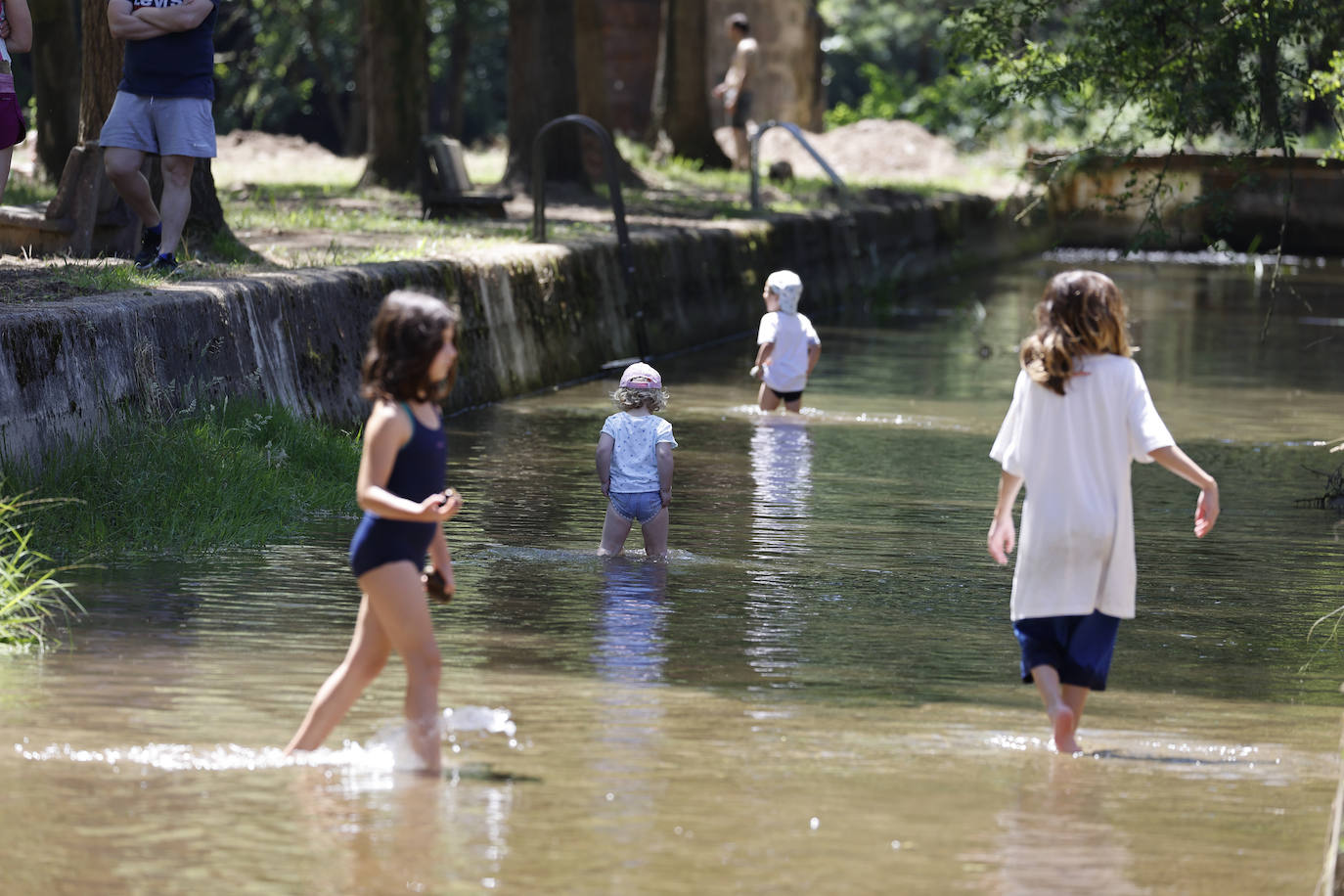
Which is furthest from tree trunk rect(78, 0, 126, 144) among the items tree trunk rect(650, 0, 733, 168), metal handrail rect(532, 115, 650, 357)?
tree trunk rect(650, 0, 733, 168)

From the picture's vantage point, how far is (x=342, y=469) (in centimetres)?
1117

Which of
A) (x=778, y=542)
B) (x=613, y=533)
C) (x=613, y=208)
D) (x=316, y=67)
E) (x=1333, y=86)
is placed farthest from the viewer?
(x=316, y=67)

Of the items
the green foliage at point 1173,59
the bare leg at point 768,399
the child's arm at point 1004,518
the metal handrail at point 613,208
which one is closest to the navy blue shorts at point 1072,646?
the child's arm at point 1004,518

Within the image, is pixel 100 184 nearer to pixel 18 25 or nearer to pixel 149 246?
pixel 149 246

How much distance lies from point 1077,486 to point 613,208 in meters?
12.6

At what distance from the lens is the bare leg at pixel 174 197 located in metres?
12.3

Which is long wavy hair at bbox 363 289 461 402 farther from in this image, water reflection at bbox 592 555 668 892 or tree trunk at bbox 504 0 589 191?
tree trunk at bbox 504 0 589 191

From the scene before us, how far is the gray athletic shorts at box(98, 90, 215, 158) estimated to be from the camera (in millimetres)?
12219

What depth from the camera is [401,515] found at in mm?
5824

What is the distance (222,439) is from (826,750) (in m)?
4.98

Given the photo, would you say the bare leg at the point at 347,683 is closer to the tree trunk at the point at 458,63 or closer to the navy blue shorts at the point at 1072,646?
the navy blue shorts at the point at 1072,646

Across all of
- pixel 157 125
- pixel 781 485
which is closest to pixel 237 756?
pixel 781 485

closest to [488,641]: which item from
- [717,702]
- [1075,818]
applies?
[717,702]

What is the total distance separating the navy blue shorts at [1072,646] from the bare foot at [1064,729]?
0.13 m
